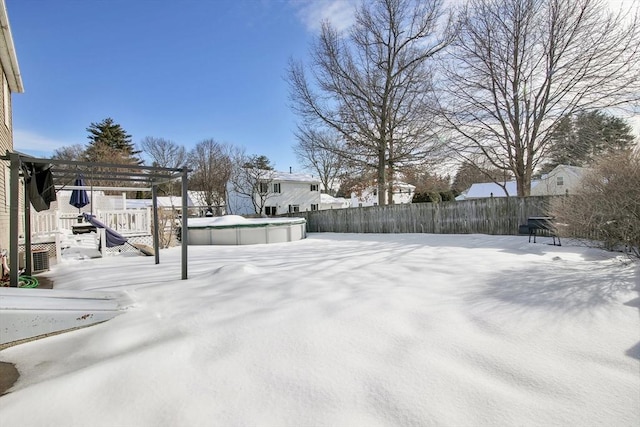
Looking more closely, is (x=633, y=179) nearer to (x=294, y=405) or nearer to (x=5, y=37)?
(x=294, y=405)

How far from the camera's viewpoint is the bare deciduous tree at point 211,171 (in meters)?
35.1

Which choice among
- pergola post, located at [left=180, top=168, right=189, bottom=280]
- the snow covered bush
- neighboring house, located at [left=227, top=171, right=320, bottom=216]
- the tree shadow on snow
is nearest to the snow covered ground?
the tree shadow on snow

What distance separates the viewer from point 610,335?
2828mm

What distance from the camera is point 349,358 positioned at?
2.55 meters

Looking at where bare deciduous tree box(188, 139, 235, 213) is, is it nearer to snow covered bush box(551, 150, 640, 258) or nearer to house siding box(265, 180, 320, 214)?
house siding box(265, 180, 320, 214)

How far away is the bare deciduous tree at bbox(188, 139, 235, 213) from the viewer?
1380 inches

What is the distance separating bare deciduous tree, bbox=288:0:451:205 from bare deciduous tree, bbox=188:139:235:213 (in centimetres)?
1778

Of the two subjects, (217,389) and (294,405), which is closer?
(294,405)

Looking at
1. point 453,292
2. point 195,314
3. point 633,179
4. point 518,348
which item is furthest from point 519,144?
point 195,314

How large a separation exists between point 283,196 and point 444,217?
2076 cm

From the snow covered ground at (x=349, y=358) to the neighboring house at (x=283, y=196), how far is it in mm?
28489

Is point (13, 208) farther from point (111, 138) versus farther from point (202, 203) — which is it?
point (111, 138)

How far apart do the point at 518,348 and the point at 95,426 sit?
2919mm

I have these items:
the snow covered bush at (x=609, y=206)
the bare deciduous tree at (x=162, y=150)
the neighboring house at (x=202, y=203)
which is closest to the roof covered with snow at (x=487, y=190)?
the neighboring house at (x=202, y=203)
